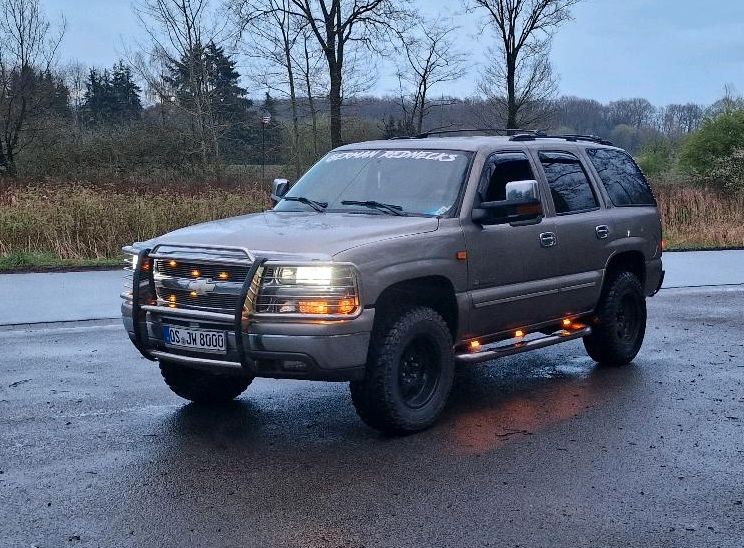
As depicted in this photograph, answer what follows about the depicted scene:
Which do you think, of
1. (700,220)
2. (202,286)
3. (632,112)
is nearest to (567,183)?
(202,286)

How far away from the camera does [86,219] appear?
15.8 metres

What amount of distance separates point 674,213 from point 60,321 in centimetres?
1575

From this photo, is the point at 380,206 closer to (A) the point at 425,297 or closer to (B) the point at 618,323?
(A) the point at 425,297

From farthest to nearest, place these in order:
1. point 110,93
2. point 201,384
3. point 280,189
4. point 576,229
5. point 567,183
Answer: point 110,93 → point 280,189 → point 567,183 → point 576,229 → point 201,384

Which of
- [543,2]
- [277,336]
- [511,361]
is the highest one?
[543,2]

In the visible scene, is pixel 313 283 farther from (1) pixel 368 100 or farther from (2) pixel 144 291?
(1) pixel 368 100

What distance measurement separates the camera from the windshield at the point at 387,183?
654cm

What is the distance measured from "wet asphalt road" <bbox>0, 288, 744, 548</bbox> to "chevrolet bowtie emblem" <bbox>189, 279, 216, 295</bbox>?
984 mm

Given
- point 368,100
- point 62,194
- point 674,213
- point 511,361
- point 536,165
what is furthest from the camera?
point 368,100

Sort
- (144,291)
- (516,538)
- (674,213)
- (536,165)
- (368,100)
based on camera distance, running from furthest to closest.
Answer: (368,100) → (674,213) → (536,165) → (144,291) → (516,538)

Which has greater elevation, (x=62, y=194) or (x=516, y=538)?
(x=62, y=194)

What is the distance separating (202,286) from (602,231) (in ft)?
12.3

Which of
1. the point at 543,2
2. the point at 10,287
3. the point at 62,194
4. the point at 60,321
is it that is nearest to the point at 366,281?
the point at 60,321

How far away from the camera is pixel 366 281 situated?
17.9 feet
